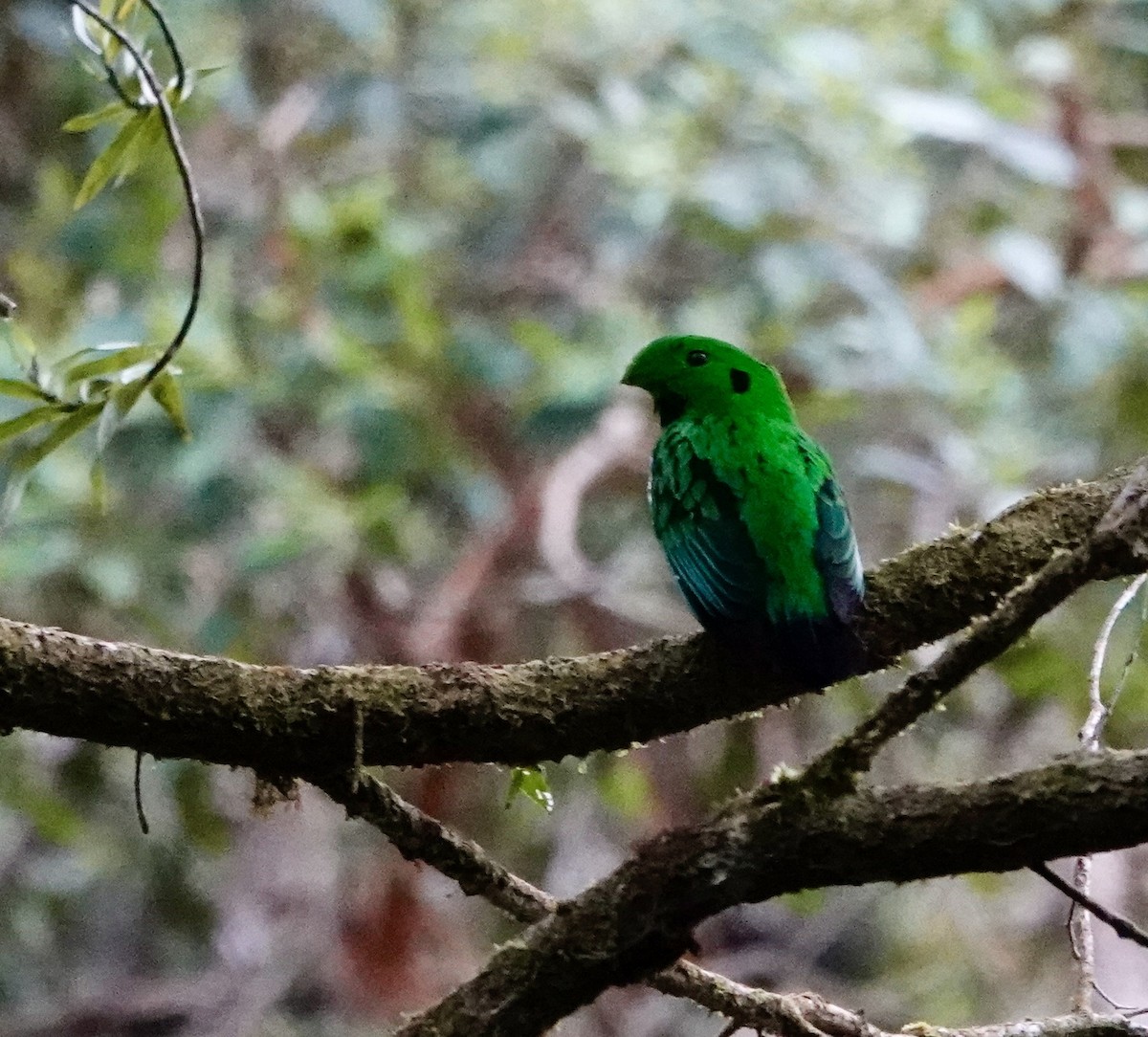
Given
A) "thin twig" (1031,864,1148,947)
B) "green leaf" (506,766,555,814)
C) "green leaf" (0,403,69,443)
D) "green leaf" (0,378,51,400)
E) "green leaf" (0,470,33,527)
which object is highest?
"green leaf" (0,378,51,400)

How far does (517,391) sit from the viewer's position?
18.3 feet

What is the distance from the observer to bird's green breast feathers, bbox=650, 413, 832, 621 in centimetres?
271

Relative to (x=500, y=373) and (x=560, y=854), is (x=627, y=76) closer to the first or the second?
(x=500, y=373)

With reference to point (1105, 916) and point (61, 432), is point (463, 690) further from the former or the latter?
point (1105, 916)

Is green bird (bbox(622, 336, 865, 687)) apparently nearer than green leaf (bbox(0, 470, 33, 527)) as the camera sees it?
No

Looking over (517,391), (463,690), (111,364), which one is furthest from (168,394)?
(517,391)

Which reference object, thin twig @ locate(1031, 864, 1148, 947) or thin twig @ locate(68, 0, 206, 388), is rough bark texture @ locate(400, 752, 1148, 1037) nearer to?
thin twig @ locate(1031, 864, 1148, 947)

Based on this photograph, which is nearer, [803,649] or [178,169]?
[178,169]

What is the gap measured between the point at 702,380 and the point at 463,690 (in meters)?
1.32

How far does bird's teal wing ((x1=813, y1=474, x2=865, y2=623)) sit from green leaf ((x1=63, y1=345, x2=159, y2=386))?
1210mm

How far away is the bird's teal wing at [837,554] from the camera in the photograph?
257 cm

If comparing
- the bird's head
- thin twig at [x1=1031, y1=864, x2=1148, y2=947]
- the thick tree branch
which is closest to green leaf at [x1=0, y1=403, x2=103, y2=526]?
the thick tree branch

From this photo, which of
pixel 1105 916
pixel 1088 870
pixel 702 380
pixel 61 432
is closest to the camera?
pixel 1105 916

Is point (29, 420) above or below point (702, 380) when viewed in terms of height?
below
